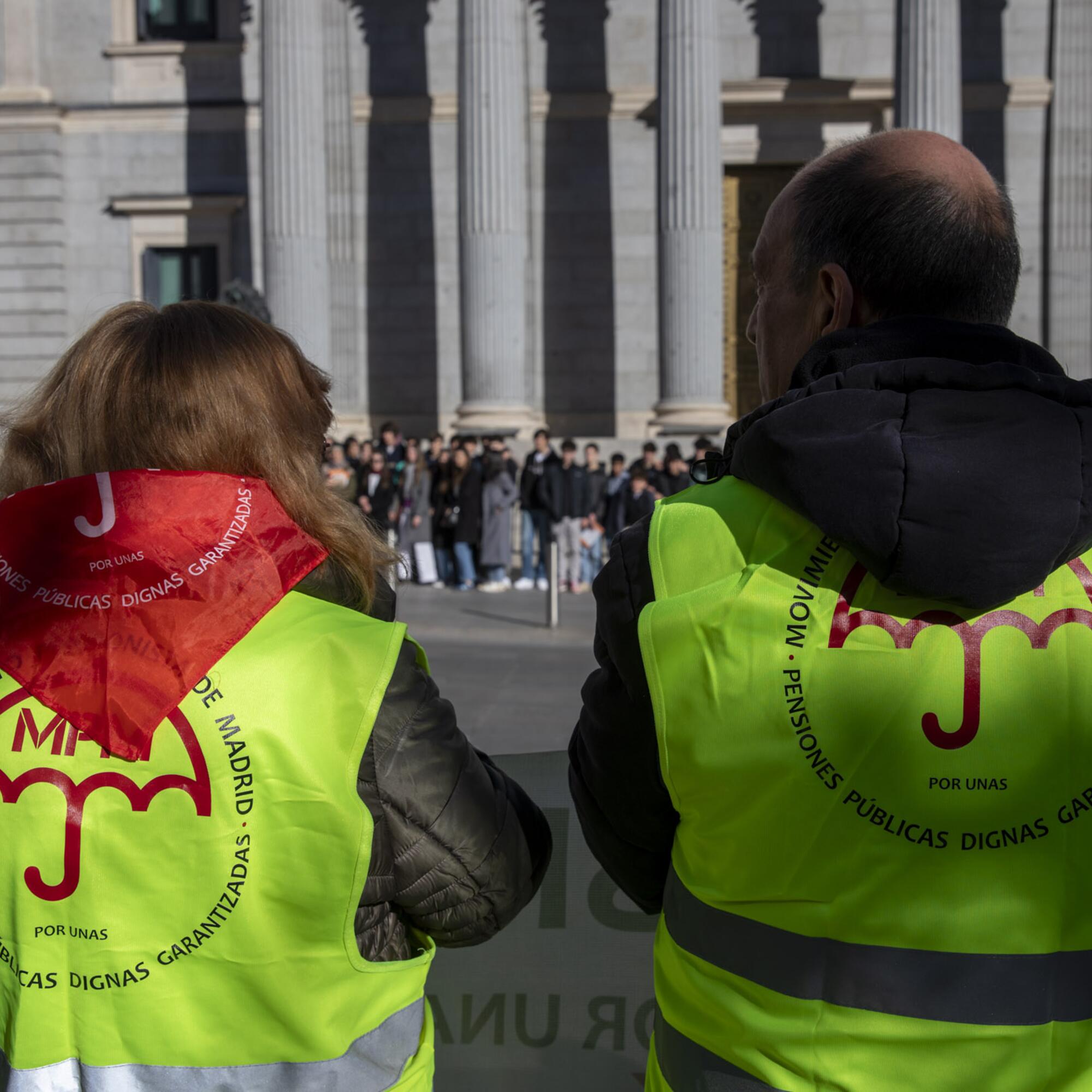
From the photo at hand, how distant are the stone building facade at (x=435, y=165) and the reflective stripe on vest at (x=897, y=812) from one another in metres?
20.4

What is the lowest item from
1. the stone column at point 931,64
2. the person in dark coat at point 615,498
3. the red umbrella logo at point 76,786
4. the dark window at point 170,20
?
the person in dark coat at point 615,498

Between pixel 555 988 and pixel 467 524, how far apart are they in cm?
1374

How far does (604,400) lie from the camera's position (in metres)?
23.9

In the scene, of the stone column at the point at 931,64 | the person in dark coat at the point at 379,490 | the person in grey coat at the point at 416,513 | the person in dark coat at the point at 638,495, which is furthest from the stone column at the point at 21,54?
the stone column at the point at 931,64

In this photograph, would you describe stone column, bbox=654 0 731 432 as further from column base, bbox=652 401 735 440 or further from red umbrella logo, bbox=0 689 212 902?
red umbrella logo, bbox=0 689 212 902

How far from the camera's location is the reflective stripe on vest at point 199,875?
5.36 feet

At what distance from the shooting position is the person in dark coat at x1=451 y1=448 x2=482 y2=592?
16.4m

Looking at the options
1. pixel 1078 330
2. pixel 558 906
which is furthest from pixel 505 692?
pixel 1078 330

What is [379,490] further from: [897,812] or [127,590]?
[897,812]

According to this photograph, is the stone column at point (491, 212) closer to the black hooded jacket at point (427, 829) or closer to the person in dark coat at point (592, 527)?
the person in dark coat at point (592, 527)

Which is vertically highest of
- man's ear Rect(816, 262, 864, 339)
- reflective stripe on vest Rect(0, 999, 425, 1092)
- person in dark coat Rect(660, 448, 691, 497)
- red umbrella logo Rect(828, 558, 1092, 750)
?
man's ear Rect(816, 262, 864, 339)

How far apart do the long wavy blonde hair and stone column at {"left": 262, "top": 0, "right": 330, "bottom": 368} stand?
19615 mm

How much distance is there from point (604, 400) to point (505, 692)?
1518 cm

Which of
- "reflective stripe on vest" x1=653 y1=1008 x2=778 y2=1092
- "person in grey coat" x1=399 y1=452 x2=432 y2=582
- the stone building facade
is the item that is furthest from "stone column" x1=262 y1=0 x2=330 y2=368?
"reflective stripe on vest" x1=653 y1=1008 x2=778 y2=1092
